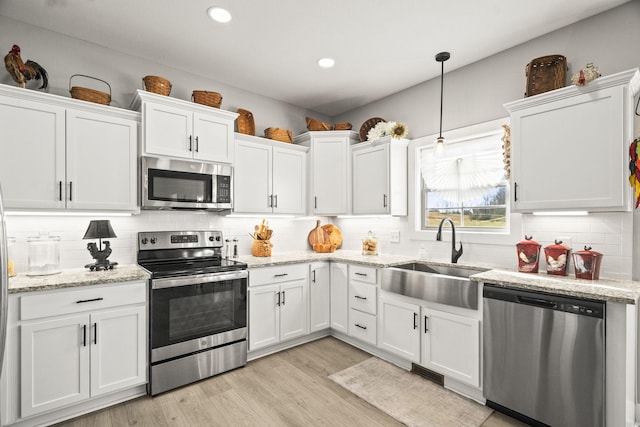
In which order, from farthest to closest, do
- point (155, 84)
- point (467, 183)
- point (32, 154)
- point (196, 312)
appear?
point (467, 183) < point (155, 84) < point (196, 312) < point (32, 154)

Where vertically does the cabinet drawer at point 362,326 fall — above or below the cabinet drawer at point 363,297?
below

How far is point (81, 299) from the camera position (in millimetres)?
2182

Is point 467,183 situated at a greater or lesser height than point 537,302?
greater

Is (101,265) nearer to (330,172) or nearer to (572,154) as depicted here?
(330,172)

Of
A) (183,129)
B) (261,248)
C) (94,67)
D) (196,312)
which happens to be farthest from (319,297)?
(94,67)

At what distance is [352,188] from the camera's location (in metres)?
3.87

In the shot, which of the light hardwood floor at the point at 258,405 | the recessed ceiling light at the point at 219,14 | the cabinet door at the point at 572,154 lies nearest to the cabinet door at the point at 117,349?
the light hardwood floor at the point at 258,405

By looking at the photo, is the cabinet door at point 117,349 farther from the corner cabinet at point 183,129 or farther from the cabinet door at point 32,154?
the corner cabinet at point 183,129

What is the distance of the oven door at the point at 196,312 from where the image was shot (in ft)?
8.11

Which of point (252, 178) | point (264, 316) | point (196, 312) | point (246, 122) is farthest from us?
point (246, 122)

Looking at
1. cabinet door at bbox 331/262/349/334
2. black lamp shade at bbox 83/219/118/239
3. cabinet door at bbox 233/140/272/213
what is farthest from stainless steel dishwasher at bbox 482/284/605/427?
black lamp shade at bbox 83/219/118/239

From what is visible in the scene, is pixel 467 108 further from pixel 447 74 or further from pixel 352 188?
pixel 352 188

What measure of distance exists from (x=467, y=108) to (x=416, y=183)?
0.90m

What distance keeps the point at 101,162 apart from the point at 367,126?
9.05 feet
